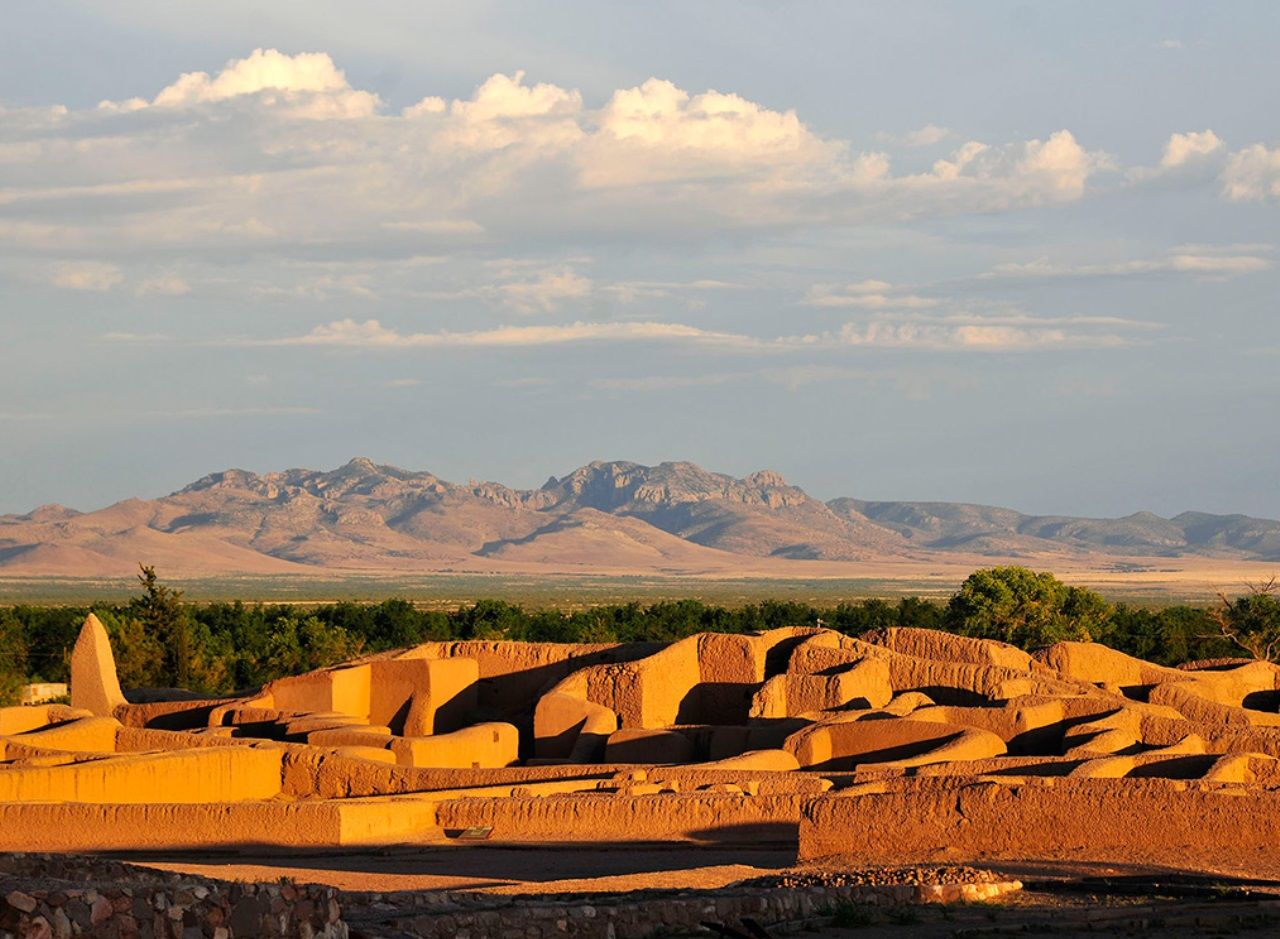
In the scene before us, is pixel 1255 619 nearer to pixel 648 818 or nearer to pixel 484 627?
pixel 484 627

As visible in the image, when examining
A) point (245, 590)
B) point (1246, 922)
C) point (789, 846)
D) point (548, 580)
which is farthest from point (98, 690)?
point (548, 580)

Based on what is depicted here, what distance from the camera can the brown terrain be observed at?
41.6 ft

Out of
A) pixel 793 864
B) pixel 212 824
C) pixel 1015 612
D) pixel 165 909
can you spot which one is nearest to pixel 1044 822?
pixel 793 864

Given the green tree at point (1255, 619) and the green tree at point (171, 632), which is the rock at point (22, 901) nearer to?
the green tree at point (171, 632)

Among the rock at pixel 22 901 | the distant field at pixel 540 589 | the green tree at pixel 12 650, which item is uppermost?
the rock at pixel 22 901

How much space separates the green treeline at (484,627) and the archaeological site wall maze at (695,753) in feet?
47.8

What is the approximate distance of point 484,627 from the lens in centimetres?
5344

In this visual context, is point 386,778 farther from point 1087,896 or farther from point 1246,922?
point 1246,922

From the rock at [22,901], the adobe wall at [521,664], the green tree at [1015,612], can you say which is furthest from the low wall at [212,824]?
the green tree at [1015,612]

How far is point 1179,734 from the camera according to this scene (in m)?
24.2

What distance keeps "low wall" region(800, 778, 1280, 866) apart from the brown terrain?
0.10 ft

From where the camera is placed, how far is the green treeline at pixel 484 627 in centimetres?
4572

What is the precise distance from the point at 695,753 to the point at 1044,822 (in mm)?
8483

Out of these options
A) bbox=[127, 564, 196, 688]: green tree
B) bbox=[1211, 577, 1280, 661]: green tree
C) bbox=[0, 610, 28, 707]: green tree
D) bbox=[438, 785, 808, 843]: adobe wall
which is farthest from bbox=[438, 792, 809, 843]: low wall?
bbox=[1211, 577, 1280, 661]: green tree
